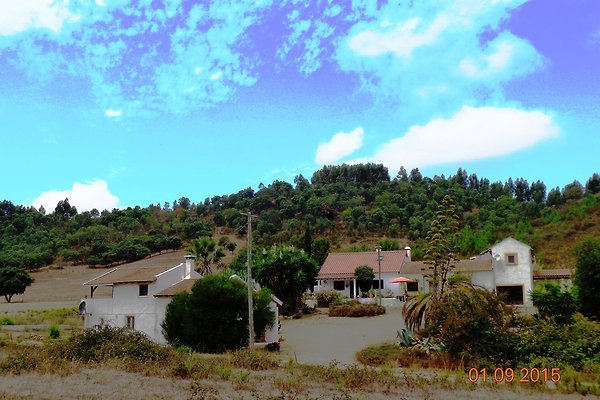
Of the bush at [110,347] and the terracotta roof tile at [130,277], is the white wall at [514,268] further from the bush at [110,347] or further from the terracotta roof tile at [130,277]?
the bush at [110,347]

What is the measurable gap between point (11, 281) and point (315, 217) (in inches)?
2556

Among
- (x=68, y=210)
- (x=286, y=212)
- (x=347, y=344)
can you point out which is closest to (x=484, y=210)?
(x=286, y=212)

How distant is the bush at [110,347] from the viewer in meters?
20.0

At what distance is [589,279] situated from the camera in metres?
31.0

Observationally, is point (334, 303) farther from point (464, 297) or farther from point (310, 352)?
point (464, 297)

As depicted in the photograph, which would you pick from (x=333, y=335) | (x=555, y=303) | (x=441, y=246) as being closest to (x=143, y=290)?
(x=333, y=335)

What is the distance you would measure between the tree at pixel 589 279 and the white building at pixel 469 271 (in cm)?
842

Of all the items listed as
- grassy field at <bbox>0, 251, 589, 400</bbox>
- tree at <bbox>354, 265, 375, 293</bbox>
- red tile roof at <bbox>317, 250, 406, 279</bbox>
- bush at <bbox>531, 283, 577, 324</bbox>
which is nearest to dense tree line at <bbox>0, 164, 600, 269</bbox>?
red tile roof at <bbox>317, 250, 406, 279</bbox>

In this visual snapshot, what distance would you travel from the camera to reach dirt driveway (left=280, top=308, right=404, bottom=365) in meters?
26.3

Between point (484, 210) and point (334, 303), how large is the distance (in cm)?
6409

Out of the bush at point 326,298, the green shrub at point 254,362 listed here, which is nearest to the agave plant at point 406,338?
the green shrub at point 254,362

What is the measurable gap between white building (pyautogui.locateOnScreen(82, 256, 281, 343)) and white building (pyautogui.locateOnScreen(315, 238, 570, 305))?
1843 cm

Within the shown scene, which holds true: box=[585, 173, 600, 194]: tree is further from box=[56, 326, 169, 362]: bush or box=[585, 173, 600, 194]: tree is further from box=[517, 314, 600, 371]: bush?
box=[56, 326, 169, 362]: bush

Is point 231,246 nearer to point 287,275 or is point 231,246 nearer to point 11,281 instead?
point 11,281
